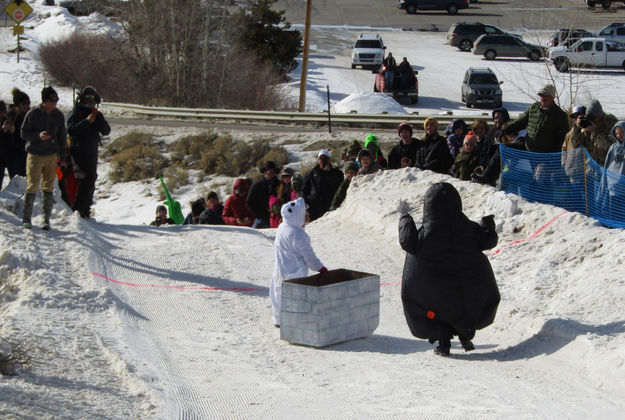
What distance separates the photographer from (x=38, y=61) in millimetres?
44094

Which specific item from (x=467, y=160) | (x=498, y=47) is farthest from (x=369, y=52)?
(x=467, y=160)

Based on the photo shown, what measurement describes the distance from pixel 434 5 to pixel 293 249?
2289 inches

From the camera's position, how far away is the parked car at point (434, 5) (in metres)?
63.4

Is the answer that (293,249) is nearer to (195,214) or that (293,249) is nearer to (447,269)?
(447,269)

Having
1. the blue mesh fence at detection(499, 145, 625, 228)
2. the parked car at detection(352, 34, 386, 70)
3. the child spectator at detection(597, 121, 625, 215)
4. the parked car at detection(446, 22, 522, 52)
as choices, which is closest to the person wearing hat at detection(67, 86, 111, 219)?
the blue mesh fence at detection(499, 145, 625, 228)

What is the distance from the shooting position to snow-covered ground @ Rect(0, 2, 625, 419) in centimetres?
625

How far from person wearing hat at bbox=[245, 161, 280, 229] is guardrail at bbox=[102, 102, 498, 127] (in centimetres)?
923

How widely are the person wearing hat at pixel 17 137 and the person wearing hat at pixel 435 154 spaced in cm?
626

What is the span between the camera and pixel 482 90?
36.2 metres

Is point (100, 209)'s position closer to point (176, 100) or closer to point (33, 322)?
point (33, 322)

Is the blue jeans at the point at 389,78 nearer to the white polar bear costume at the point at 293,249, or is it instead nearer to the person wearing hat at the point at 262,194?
the person wearing hat at the point at 262,194

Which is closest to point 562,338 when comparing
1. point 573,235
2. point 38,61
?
point 573,235

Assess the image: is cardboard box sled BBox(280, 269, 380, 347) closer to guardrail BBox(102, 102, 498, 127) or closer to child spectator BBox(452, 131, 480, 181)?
child spectator BBox(452, 131, 480, 181)

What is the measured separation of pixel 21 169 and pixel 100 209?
27.4 ft
